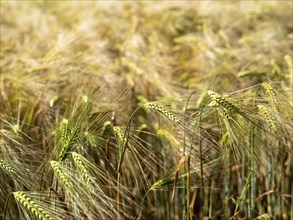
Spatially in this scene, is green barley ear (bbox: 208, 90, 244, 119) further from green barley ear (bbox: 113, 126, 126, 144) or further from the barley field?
green barley ear (bbox: 113, 126, 126, 144)

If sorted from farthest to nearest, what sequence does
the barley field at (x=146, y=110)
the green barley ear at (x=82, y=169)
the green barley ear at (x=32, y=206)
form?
the barley field at (x=146, y=110) < the green barley ear at (x=82, y=169) < the green barley ear at (x=32, y=206)

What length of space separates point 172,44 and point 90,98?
5.67 feet

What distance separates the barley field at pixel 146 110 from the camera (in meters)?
1.78

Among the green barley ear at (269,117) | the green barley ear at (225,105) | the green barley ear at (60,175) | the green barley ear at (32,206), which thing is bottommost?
→ the green barley ear at (32,206)

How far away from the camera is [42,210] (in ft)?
4.96

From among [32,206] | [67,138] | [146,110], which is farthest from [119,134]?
[146,110]

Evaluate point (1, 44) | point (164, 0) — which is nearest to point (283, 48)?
point (164, 0)

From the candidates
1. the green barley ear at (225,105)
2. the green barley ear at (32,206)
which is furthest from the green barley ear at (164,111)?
the green barley ear at (32,206)

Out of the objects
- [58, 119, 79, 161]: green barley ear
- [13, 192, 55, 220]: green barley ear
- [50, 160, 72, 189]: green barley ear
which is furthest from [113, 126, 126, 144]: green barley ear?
[13, 192, 55, 220]: green barley ear

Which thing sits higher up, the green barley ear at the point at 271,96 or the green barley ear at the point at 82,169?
the green barley ear at the point at 271,96

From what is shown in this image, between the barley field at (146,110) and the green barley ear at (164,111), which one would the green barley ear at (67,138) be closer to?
the barley field at (146,110)

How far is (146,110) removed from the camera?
8.21 ft

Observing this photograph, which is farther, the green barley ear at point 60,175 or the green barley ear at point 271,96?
the green barley ear at point 271,96

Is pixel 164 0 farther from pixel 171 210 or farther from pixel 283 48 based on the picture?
pixel 171 210
